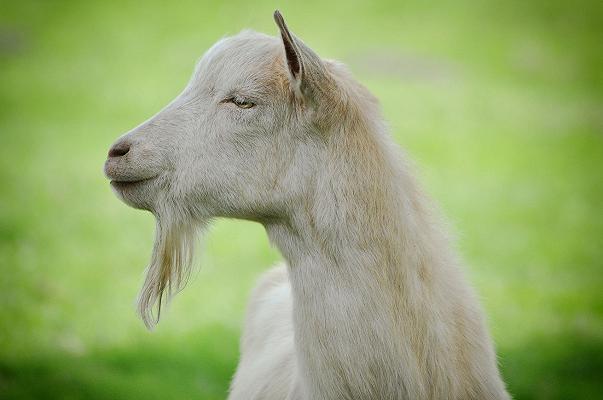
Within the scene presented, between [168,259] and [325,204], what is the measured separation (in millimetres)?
820

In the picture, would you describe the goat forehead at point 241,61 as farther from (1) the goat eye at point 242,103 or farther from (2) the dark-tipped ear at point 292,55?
(2) the dark-tipped ear at point 292,55

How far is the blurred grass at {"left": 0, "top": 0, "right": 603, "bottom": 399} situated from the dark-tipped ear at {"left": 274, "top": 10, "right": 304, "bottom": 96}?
2.18 feet

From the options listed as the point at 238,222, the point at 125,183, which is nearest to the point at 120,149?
the point at 125,183

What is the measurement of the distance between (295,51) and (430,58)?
12146mm

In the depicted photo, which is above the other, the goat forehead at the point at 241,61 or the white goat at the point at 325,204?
the goat forehead at the point at 241,61

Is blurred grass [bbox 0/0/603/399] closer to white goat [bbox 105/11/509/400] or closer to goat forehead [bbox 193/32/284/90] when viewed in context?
white goat [bbox 105/11/509/400]

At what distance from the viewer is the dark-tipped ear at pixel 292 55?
2.74 meters

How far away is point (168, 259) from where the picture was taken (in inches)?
137

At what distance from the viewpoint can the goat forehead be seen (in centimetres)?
308

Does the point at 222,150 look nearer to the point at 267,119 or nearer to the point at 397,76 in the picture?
the point at 267,119

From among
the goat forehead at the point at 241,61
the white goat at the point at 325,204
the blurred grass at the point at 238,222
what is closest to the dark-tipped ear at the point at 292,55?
the white goat at the point at 325,204

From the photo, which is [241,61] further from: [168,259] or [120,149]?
[168,259]

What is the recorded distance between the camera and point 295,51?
2.79 metres

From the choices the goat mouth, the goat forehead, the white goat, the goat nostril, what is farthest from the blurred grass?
the goat nostril
